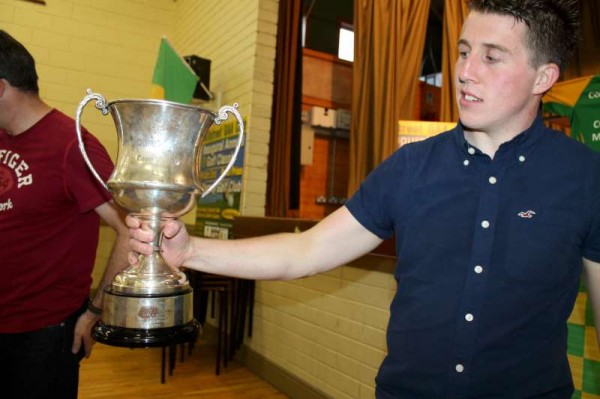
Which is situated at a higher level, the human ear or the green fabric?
the green fabric

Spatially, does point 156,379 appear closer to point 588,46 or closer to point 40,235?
point 40,235

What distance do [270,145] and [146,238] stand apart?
9.69ft

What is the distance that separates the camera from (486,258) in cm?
101

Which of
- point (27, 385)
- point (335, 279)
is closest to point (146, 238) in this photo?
point (27, 385)

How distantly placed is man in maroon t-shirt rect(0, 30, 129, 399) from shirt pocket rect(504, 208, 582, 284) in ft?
3.65

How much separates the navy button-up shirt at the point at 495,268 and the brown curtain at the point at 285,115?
2753 millimetres

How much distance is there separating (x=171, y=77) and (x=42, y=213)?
3.04 metres

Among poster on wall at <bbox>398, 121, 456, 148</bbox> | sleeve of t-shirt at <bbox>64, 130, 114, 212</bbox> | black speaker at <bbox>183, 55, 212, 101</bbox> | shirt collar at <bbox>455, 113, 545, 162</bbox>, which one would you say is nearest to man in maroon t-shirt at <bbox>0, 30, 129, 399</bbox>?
sleeve of t-shirt at <bbox>64, 130, 114, 212</bbox>

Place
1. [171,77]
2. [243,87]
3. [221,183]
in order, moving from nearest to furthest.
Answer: [243,87]
[221,183]
[171,77]

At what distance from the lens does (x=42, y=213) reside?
154cm

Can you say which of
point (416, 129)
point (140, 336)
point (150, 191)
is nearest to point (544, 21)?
point (150, 191)

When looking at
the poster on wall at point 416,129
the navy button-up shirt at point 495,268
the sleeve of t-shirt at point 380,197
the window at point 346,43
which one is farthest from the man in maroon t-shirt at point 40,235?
the window at point 346,43

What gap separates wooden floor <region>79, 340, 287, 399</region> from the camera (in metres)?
3.07

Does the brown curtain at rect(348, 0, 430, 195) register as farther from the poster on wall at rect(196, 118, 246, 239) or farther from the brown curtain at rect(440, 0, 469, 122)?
the poster on wall at rect(196, 118, 246, 239)
